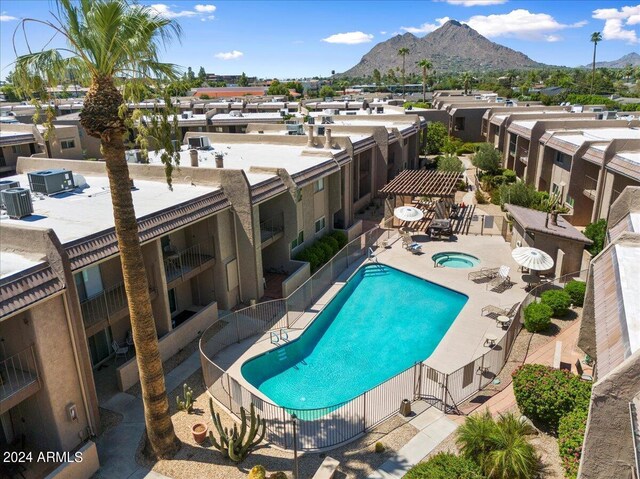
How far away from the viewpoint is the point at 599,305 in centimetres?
1257

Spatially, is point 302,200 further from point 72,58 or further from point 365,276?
point 72,58

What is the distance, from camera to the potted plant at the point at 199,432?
14.5 meters

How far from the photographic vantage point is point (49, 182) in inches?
858

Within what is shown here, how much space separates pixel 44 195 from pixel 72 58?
495 inches

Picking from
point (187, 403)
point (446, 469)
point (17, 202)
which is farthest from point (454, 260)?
point (17, 202)

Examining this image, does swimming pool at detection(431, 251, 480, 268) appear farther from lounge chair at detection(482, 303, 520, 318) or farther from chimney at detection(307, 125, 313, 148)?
chimney at detection(307, 125, 313, 148)

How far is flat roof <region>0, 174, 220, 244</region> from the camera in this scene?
16594 mm

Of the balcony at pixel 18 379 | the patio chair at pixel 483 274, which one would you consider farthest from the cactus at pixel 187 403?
the patio chair at pixel 483 274

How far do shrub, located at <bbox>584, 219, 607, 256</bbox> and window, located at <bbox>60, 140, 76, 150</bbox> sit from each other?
46.4 meters

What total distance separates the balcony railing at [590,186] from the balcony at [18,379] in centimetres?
3298

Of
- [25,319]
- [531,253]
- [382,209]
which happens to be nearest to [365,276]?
[531,253]

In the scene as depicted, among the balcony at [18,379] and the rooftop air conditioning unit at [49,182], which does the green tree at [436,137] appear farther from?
the balcony at [18,379]

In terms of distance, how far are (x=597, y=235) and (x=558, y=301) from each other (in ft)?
22.8

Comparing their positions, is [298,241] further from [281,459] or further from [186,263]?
[281,459]
